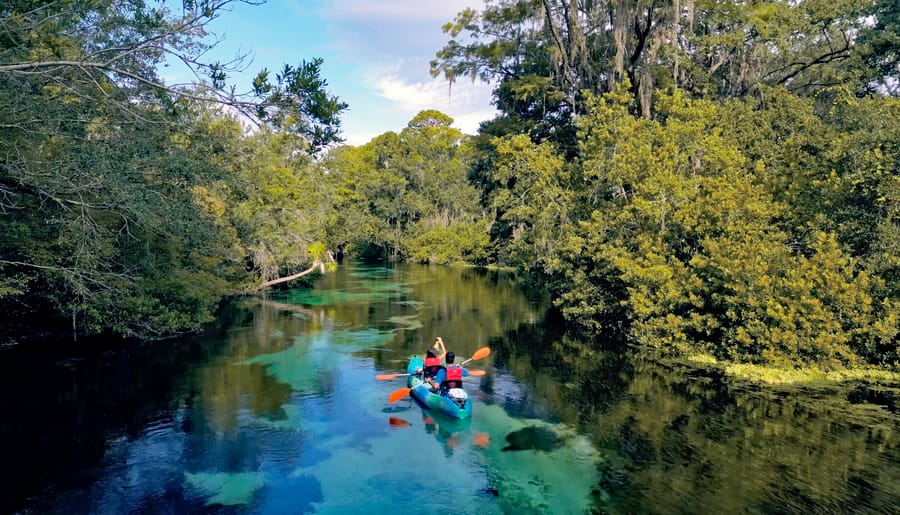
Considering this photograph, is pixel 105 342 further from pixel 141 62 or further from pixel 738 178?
pixel 738 178

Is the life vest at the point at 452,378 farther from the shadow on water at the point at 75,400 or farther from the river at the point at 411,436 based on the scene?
the shadow on water at the point at 75,400

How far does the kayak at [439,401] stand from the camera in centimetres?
1135

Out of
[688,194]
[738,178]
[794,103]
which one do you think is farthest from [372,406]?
[794,103]

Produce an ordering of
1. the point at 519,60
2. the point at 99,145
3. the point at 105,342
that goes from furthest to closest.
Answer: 1. the point at 519,60
2. the point at 105,342
3. the point at 99,145

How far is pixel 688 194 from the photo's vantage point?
16.4m

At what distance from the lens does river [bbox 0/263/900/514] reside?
819cm

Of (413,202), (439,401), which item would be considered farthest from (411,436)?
(413,202)

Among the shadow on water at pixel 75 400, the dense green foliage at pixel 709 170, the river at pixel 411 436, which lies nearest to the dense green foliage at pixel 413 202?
the dense green foliage at pixel 709 170

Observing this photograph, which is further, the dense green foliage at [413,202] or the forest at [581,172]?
the dense green foliage at [413,202]

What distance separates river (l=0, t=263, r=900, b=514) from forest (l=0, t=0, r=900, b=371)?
1661 mm

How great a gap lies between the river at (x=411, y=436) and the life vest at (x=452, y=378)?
0.71m

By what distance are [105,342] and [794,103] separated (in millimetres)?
22030

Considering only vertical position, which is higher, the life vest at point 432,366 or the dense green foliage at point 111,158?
the dense green foliage at point 111,158

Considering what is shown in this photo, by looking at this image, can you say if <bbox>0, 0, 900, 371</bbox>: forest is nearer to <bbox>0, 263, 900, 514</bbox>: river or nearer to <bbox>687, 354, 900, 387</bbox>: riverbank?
<bbox>687, 354, 900, 387</bbox>: riverbank
